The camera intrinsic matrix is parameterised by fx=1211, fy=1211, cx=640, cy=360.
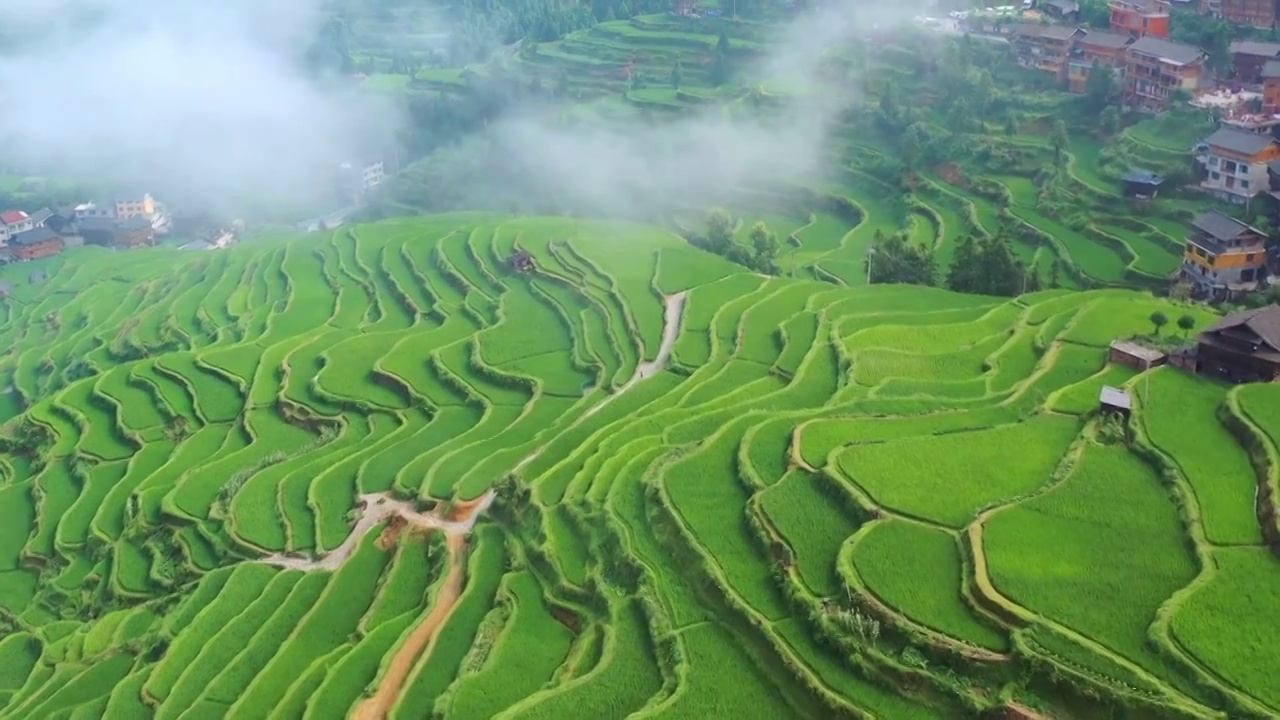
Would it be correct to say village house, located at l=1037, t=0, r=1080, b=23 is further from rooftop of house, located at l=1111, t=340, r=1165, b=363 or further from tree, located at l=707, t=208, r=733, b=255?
rooftop of house, located at l=1111, t=340, r=1165, b=363

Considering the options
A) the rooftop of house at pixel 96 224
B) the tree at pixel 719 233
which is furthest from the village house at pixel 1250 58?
the rooftop of house at pixel 96 224

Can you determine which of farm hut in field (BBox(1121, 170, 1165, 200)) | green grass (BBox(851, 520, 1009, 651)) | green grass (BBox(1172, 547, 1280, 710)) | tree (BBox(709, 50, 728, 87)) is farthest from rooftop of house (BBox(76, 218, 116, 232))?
green grass (BBox(1172, 547, 1280, 710))

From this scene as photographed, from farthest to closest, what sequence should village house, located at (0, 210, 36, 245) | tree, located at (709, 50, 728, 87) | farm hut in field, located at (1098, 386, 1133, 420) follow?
tree, located at (709, 50, 728, 87)
village house, located at (0, 210, 36, 245)
farm hut in field, located at (1098, 386, 1133, 420)

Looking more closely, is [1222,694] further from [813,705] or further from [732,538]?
[732,538]

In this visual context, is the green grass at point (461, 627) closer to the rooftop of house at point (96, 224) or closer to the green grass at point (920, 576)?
the green grass at point (920, 576)

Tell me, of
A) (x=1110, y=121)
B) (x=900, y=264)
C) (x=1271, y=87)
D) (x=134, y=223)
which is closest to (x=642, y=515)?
(x=900, y=264)

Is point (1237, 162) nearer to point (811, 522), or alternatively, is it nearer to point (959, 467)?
point (959, 467)

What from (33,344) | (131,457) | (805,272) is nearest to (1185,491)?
(805,272)
